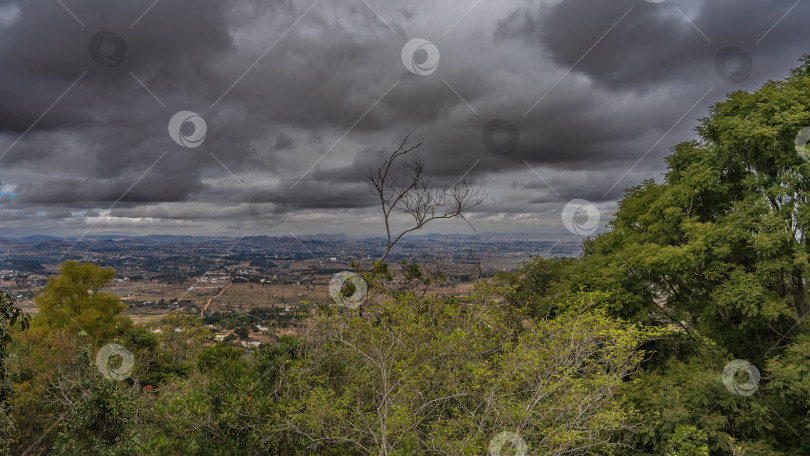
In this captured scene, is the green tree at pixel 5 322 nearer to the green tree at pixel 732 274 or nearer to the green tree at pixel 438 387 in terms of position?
the green tree at pixel 438 387

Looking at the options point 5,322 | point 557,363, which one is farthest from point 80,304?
point 557,363

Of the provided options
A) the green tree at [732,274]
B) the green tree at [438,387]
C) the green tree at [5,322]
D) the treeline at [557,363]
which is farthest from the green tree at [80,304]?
the green tree at [732,274]

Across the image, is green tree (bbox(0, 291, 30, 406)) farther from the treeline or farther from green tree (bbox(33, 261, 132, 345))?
green tree (bbox(33, 261, 132, 345))

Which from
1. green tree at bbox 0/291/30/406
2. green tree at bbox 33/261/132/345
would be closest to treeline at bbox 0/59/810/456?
green tree at bbox 0/291/30/406

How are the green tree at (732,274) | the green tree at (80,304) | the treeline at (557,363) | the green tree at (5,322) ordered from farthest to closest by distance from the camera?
the green tree at (80,304)
the green tree at (732,274)
the treeline at (557,363)
the green tree at (5,322)

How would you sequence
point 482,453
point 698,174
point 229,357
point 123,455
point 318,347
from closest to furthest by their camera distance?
point 123,455, point 482,453, point 229,357, point 318,347, point 698,174

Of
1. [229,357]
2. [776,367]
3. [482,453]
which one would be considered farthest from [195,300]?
[776,367]

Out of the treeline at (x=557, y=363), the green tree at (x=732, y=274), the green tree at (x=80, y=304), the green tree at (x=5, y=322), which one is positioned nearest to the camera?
the green tree at (x=5, y=322)

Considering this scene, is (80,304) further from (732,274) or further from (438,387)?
(732,274)

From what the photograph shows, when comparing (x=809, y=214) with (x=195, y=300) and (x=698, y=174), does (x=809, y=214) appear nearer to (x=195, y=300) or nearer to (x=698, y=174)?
(x=698, y=174)
